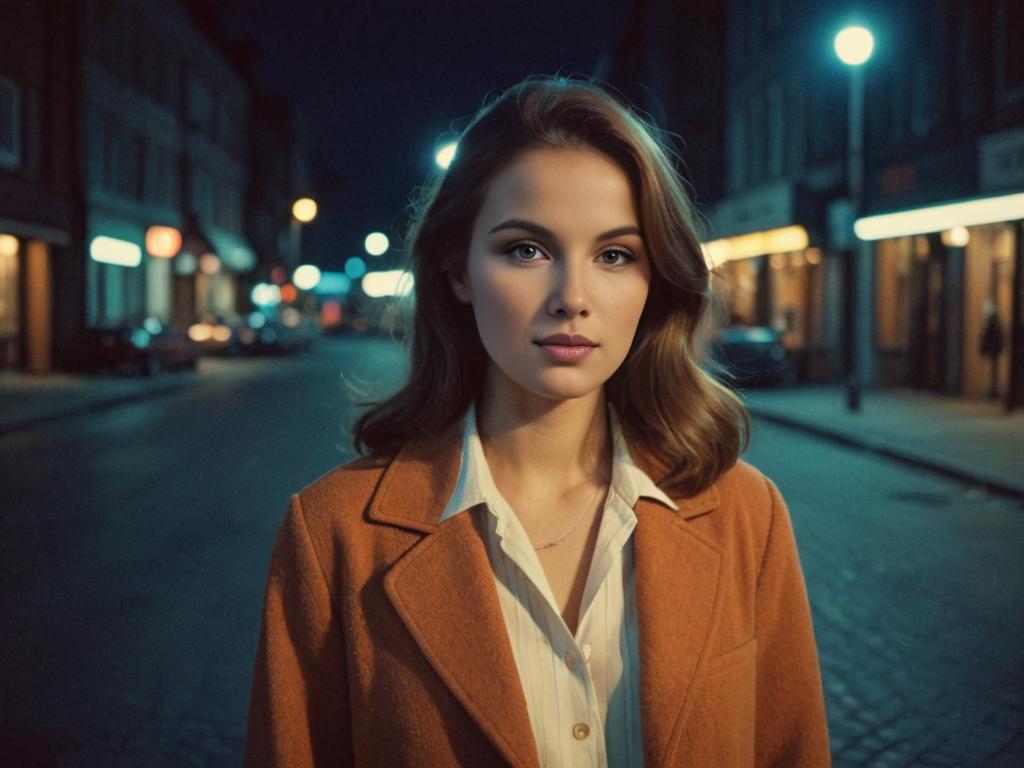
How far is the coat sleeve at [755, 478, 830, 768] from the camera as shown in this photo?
193 cm

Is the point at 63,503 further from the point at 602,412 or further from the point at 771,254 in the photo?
the point at 771,254

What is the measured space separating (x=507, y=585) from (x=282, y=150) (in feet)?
223

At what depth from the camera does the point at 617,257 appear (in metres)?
1.90

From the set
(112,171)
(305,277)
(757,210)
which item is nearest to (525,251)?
(757,210)

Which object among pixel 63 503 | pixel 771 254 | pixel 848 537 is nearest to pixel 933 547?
pixel 848 537

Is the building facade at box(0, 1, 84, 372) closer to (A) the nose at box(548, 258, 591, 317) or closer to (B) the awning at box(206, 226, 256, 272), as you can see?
(B) the awning at box(206, 226, 256, 272)

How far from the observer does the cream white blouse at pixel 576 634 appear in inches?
71.7

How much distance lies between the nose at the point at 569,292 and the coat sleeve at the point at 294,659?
556 millimetres

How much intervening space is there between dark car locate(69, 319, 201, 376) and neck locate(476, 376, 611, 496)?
26310 mm

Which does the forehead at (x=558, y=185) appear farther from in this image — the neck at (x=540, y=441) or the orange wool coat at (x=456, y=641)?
the orange wool coat at (x=456, y=641)

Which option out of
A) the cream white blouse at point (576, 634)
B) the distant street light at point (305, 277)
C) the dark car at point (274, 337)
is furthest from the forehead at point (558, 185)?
the distant street light at point (305, 277)

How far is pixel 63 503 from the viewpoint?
30.2ft

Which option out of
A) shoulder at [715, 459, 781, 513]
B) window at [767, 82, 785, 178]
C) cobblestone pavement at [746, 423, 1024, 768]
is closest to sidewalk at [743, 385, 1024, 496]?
cobblestone pavement at [746, 423, 1024, 768]

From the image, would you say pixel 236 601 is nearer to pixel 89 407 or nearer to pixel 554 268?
pixel 554 268
